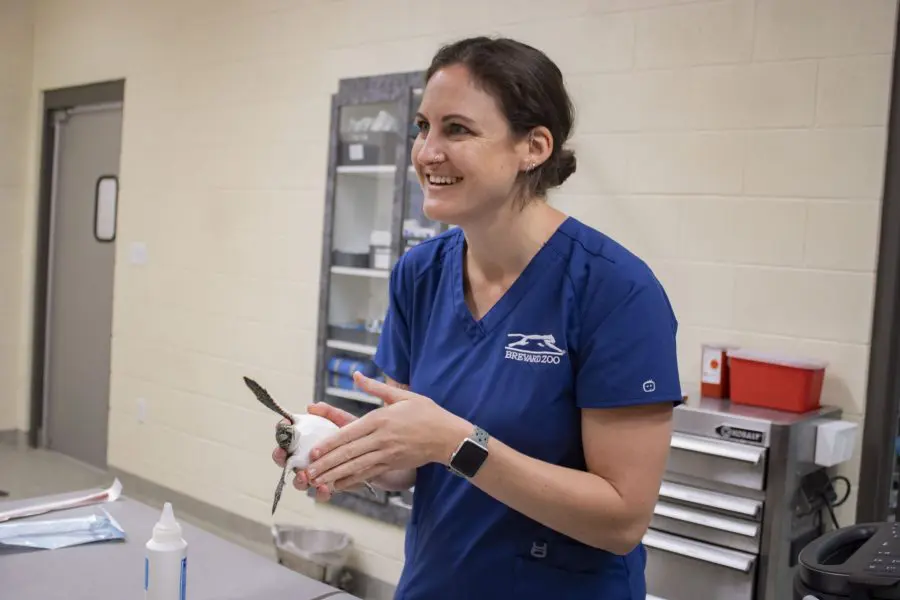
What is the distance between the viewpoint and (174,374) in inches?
185

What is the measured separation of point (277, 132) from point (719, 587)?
287 centimetres

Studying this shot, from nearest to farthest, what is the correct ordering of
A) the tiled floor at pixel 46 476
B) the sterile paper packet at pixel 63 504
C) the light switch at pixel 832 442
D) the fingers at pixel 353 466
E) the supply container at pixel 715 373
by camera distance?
the fingers at pixel 353 466
the sterile paper packet at pixel 63 504
the light switch at pixel 832 442
the supply container at pixel 715 373
the tiled floor at pixel 46 476

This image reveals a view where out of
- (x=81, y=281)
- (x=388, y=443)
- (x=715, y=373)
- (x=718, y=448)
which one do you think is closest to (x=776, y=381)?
(x=715, y=373)

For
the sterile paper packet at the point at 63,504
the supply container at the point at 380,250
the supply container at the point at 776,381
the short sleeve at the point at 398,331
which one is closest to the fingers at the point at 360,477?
the short sleeve at the point at 398,331

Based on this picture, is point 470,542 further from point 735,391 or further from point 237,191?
point 237,191

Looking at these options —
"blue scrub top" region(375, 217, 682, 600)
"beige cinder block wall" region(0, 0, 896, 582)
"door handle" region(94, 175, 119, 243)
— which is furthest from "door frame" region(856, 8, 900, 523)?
"door handle" region(94, 175, 119, 243)

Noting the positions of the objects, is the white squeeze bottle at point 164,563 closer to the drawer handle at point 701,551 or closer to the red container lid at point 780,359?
the drawer handle at point 701,551

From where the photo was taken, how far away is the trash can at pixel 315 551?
11.4 feet

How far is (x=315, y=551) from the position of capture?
360 centimetres

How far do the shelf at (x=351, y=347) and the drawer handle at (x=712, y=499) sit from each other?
160 cm

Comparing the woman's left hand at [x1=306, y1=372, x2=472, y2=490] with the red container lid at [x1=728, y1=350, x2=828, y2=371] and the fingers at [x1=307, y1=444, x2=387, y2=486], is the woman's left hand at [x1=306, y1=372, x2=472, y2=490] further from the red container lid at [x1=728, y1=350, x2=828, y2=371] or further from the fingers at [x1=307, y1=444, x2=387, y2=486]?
the red container lid at [x1=728, y1=350, x2=828, y2=371]

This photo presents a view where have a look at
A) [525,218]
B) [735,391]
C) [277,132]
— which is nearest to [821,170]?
[735,391]

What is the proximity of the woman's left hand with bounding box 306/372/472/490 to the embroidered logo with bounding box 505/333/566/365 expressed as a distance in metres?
0.17

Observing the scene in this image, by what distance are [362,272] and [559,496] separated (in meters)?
2.52
